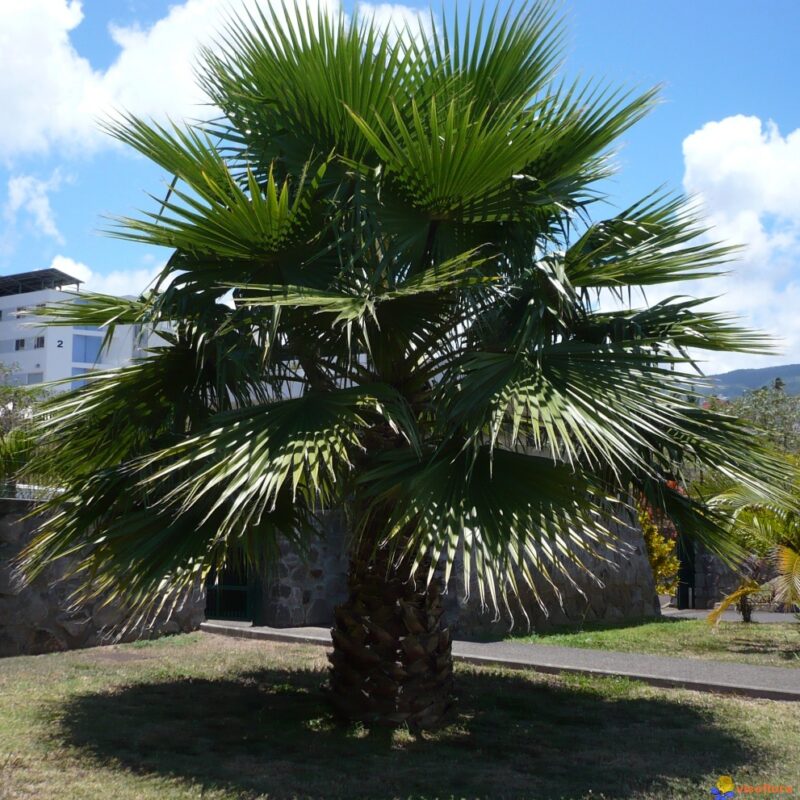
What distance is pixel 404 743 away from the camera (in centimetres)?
653

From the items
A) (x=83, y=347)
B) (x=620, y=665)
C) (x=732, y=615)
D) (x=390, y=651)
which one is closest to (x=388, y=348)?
(x=390, y=651)

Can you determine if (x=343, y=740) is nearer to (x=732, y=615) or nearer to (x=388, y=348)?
(x=388, y=348)

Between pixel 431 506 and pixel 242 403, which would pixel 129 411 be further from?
pixel 431 506

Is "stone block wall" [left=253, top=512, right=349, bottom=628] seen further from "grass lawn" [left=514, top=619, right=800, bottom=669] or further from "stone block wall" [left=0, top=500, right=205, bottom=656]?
"grass lawn" [left=514, top=619, right=800, bottom=669]

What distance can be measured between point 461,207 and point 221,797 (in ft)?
12.8

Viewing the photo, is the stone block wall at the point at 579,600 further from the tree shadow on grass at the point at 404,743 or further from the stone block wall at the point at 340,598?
the tree shadow on grass at the point at 404,743

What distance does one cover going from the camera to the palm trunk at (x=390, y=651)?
6.78 m

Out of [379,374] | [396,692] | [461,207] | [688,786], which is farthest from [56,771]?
[461,207]

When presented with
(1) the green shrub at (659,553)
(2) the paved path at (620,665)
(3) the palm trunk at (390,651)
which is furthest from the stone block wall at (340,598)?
(3) the palm trunk at (390,651)

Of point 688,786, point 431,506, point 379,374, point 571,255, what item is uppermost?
point 571,255

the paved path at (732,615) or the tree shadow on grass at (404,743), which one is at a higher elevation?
the paved path at (732,615)

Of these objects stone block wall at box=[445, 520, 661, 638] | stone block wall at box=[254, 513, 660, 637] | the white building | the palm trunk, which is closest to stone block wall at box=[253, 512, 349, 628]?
stone block wall at box=[254, 513, 660, 637]

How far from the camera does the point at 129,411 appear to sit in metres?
6.78

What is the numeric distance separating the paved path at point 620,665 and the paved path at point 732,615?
5.31 m
